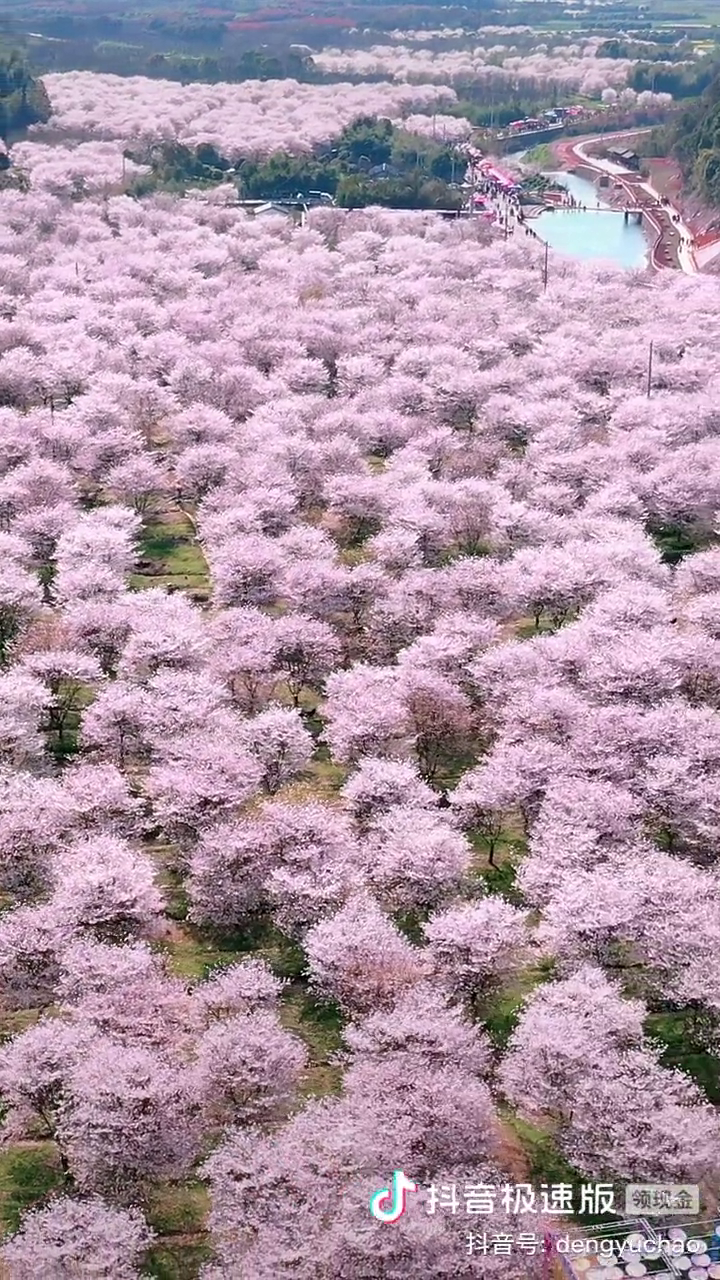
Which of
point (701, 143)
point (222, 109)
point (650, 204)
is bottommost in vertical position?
point (650, 204)

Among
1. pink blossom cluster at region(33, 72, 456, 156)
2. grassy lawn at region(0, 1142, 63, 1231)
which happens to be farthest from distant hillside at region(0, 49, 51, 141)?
grassy lawn at region(0, 1142, 63, 1231)

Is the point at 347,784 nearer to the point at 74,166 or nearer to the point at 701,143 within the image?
the point at 74,166

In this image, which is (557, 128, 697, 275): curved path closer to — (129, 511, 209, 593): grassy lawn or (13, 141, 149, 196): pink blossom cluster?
(13, 141, 149, 196): pink blossom cluster

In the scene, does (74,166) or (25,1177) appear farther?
(74,166)

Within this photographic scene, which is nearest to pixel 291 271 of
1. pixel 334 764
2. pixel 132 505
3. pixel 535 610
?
pixel 132 505

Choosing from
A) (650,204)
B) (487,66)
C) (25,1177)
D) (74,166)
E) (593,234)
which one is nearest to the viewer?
(25,1177)

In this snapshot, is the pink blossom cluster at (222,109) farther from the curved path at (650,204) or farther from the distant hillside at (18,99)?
the curved path at (650,204)

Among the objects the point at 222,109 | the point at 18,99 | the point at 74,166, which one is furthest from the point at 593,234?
the point at 18,99

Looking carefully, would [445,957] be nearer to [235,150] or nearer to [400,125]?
[235,150]
